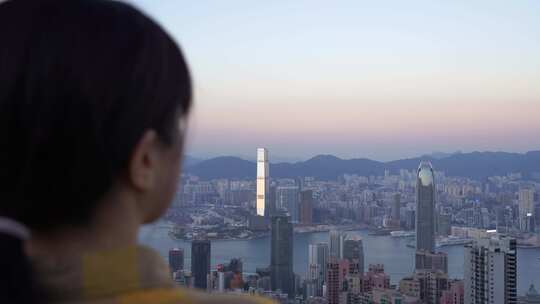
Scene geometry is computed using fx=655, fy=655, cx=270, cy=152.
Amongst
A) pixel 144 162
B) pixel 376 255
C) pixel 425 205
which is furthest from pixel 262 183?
pixel 144 162

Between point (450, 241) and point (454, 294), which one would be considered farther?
point (450, 241)

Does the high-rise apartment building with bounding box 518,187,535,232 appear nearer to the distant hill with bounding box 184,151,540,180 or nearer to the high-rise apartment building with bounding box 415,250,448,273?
the distant hill with bounding box 184,151,540,180

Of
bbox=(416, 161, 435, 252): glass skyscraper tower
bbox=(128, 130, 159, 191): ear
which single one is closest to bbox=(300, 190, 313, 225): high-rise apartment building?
bbox=(416, 161, 435, 252): glass skyscraper tower

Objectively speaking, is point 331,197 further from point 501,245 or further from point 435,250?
point 501,245

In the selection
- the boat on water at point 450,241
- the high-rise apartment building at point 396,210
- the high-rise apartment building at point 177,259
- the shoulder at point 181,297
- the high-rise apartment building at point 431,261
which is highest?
the shoulder at point 181,297

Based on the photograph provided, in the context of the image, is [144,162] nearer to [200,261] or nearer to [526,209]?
[200,261]

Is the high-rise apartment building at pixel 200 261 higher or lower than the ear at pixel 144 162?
lower

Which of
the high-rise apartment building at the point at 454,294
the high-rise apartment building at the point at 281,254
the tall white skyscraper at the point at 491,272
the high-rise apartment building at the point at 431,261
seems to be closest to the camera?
the tall white skyscraper at the point at 491,272

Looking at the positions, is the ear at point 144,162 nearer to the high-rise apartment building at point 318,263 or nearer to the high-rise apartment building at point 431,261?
the high-rise apartment building at point 318,263

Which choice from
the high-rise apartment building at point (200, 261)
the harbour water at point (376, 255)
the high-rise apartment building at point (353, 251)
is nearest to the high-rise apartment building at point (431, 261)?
the harbour water at point (376, 255)
